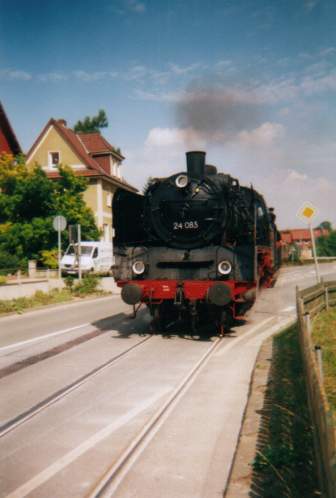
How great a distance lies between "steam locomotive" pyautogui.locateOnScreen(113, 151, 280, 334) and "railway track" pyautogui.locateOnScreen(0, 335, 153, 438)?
1914 millimetres

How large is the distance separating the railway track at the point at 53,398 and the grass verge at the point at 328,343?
123 inches

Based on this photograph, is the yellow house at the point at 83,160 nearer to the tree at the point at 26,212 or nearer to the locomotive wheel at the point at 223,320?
the tree at the point at 26,212

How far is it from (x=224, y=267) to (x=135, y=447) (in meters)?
5.48

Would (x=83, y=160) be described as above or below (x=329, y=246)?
above

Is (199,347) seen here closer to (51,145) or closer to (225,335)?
(225,335)

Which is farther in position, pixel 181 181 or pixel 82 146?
pixel 82 146

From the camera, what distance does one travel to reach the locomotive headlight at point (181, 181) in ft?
31.9

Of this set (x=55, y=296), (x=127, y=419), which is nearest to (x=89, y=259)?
(x=55, y=296)

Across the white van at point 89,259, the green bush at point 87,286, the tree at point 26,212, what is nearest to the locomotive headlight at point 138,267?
the green bush at point 87,286

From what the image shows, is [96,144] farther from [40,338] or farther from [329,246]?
[329,246]

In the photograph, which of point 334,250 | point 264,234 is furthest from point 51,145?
point 334,250

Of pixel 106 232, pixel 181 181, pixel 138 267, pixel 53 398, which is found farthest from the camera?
pixel 106 232

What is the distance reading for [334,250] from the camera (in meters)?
80.0

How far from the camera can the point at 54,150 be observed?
34438 millimetres
